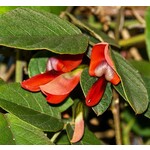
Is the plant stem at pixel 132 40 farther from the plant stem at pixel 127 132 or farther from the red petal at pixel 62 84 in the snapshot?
the red petal at pixel 62 84

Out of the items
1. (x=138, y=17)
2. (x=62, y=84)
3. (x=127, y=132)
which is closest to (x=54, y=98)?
(x=62, y=84)

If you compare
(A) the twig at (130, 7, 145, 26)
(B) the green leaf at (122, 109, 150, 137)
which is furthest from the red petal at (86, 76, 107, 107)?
(A) the twig at (130, 7, 145, 26)

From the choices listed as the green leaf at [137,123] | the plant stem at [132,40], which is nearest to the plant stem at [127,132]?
the green leaf at [137,123]

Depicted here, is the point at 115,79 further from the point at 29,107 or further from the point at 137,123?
the point at 137,123

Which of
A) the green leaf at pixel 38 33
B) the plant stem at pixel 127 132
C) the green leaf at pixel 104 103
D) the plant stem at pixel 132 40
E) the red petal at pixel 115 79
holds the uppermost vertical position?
the green leaf at pixel 38 33

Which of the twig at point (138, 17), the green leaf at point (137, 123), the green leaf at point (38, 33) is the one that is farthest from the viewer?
the twig at point (138, 17)
